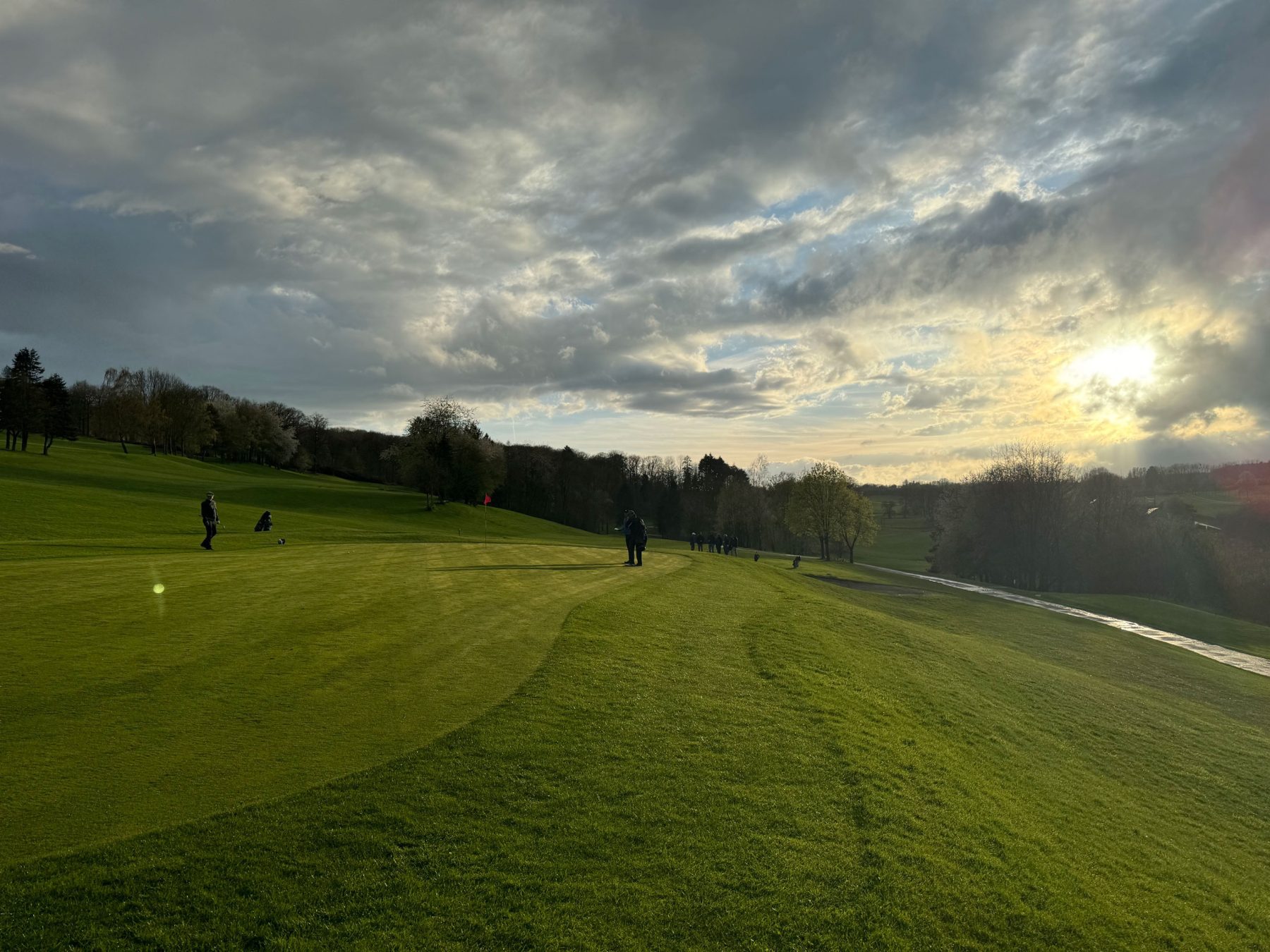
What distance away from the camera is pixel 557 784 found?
8375 millimetres

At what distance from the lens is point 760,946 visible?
6.19 m

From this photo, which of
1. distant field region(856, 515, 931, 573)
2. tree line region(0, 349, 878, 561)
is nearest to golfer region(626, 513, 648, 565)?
tree line region(0, 349, 878, 561)

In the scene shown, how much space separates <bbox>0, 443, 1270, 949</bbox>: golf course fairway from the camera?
20.3 feet

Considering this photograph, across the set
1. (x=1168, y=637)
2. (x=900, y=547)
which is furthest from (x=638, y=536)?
(x=900, y=547)

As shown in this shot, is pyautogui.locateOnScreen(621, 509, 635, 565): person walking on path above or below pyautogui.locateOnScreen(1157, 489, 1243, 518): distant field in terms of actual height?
below

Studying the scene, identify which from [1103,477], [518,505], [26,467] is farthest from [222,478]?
[1103,477]

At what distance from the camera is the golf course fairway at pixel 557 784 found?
20.3ft

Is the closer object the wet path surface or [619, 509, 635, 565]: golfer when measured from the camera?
[619, 509, 635, 565]: golfer

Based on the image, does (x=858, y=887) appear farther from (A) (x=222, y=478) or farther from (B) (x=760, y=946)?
(A) (x=222, y=478)

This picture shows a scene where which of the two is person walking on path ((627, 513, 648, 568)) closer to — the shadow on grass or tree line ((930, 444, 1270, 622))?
the shadow on grass

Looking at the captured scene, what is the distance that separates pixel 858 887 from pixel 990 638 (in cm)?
2727

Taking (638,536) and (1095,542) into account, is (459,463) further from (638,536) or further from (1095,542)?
(1095,542)

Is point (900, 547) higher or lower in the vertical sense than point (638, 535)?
lower

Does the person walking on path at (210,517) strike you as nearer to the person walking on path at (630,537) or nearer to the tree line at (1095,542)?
the person walking on path at (630,537)
